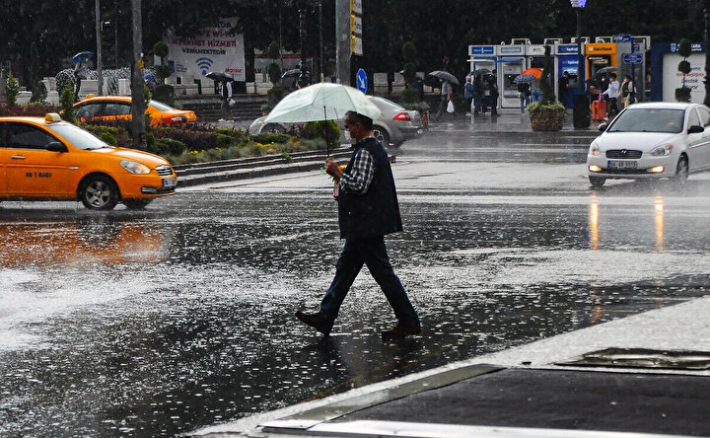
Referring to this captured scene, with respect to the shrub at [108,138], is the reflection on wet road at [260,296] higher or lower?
lower

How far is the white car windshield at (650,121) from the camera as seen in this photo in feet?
81.0

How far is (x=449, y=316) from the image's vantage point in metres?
10.7

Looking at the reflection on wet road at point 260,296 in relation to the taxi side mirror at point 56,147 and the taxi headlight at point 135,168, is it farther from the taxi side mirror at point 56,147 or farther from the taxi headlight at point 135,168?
the taxi side mirror at point 56,147

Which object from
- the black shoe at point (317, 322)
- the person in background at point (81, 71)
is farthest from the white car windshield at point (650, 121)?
the person in background at point (81, 71)

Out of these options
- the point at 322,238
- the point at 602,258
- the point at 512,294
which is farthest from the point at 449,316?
the point at 322,238

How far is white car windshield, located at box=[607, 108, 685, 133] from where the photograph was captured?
24.7 metres

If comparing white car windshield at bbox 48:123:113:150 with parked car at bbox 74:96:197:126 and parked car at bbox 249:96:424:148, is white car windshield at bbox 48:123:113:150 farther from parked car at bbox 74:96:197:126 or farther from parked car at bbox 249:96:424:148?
parked car at bbox 249:96:424:148

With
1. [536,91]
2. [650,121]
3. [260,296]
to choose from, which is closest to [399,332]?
[260,296]

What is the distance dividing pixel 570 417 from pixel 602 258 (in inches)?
288

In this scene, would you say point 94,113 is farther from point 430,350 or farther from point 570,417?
point 570,417

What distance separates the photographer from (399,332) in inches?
384

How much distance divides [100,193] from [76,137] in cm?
127

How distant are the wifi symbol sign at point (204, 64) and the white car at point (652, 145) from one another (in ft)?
167

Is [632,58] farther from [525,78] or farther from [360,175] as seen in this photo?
[360,175]
